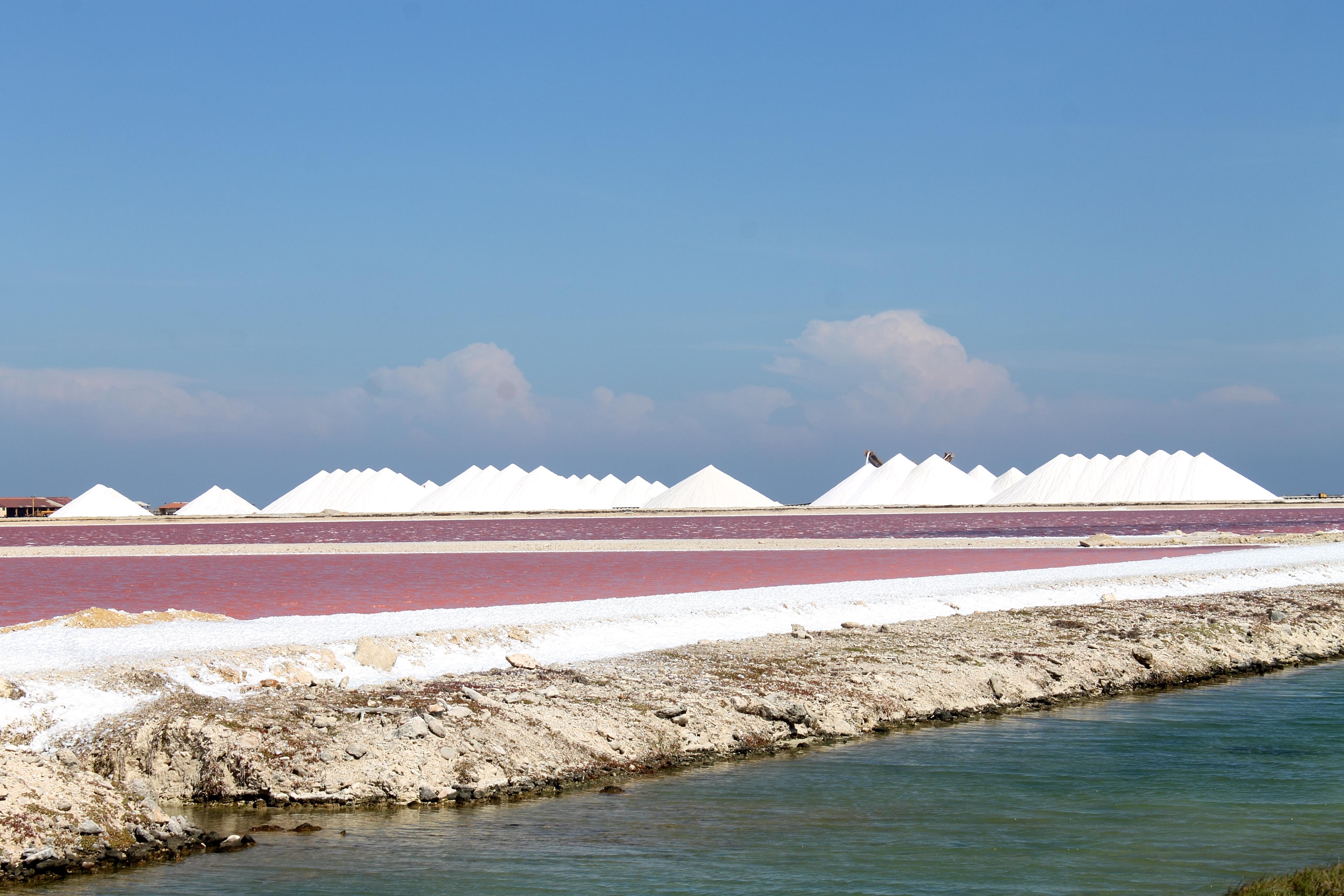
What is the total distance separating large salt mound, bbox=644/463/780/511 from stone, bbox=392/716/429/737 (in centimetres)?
7791

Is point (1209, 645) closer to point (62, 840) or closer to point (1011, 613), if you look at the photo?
point (1011, 613)

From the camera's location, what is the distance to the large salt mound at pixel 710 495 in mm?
88125

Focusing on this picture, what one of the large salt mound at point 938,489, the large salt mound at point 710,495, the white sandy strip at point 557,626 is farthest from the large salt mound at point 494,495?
the white sandy strip at point 557,626

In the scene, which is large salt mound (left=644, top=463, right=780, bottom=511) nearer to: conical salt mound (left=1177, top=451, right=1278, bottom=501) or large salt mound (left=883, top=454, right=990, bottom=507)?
large salt mound (left=883, top=454, right=990, bottom=507)

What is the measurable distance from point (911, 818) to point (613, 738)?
7.90 feet

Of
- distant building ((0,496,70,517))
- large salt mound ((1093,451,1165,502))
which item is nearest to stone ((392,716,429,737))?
large salt mound ((1093,451,1165,502))

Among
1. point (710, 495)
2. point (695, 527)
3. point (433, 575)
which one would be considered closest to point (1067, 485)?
point (710, 495)

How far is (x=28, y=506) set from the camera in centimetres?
10688

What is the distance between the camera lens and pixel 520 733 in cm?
874

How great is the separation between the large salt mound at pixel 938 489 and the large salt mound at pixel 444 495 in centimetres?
3450

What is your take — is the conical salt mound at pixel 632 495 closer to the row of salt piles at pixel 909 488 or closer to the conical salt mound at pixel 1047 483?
the row of salt piles at pixel 909 488

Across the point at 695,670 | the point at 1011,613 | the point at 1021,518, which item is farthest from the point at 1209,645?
the point at 1021,518

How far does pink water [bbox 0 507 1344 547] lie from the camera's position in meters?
44.3

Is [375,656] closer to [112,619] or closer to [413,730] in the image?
[413,730]
